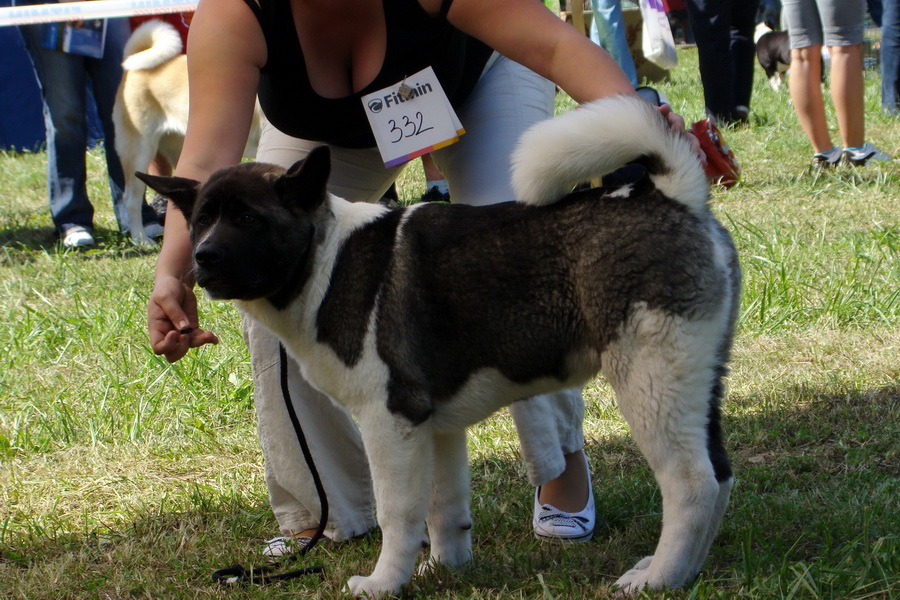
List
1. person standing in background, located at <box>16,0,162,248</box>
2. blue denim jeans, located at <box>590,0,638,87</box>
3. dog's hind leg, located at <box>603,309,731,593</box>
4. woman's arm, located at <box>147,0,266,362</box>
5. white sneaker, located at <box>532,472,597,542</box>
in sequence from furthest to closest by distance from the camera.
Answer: blue denim jeans, located at <box>590,0,638,87</box>, person standing in background, located at <box>16,0,162,248</box>, white sneaker, located at <box>532,472,597,542</box>, woman's arm, located at <box>147,0,266,362</box>, dog's hind leg, located at <box>603,309,731,593</box>

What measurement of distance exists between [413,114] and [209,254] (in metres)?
0.83

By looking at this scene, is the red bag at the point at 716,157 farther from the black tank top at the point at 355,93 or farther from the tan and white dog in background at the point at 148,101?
the black tank top at the point at 355,93

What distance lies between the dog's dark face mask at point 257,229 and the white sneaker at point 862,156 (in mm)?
5679

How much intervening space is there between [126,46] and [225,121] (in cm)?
565

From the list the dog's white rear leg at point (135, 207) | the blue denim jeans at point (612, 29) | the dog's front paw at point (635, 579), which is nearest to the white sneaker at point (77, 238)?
the dog's white rear leg at point (135, 207)

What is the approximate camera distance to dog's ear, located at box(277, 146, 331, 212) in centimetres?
236

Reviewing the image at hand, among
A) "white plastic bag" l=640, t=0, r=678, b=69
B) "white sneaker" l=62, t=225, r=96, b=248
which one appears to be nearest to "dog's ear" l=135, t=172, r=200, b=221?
"white plastic bag" l=640, t=0, r=678, b=69

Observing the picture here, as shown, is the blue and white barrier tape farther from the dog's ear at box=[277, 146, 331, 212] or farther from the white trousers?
the dog's ear at box=[277, 146, 331, 212]

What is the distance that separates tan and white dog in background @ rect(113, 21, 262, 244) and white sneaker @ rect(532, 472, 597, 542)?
5.22m

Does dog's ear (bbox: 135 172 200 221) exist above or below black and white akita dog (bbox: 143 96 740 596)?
above

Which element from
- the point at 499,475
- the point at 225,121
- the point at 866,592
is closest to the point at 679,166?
the point at 866,592

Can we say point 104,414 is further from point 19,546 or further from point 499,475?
point 499,475

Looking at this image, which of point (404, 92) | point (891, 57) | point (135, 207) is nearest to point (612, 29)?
point (891, 57)

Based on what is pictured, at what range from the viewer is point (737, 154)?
8102 mm
